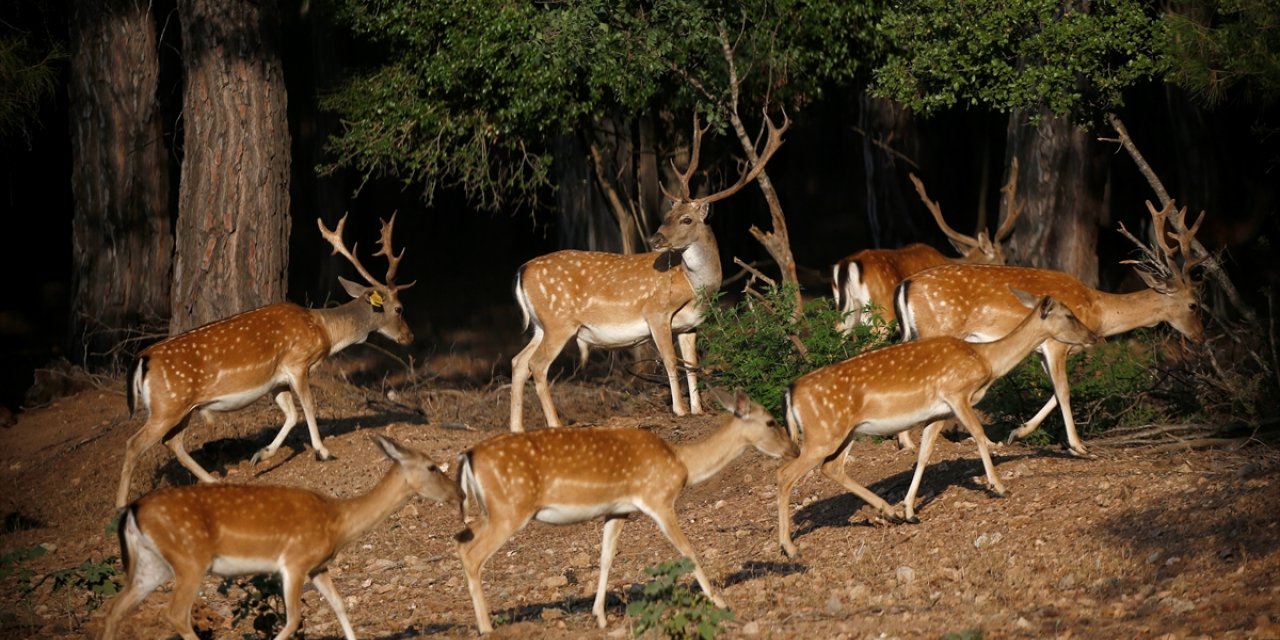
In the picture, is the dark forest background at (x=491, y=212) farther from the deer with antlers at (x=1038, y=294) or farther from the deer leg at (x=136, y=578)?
the deer leg at (x=136, y=578)

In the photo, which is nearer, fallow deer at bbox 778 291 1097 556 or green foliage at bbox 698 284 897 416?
fallow deer at bbox 778 291 1097 556

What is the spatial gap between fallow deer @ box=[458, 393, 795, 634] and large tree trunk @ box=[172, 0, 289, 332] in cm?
745

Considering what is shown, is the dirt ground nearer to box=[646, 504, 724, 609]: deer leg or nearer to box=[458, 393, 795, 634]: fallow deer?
box=[646, 504, 724, 609]: deer leg

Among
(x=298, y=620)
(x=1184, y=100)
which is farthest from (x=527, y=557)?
(x=1184, y=100)

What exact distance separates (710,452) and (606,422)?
5.29 m

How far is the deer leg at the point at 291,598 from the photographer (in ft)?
25.0

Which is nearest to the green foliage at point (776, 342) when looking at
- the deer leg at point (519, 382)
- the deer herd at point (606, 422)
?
the deer herd at point (606, 422)

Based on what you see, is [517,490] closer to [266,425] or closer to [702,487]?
[702,487]

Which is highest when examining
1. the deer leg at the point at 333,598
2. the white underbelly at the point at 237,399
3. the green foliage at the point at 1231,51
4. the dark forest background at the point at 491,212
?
Answer: the green foliage at the point at 1231,51

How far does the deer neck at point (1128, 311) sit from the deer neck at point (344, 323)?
5847mm

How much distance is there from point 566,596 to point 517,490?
1451 millimetres

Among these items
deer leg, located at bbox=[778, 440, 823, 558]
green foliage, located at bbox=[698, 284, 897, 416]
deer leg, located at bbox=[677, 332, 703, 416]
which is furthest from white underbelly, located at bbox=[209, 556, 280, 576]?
deer leg, located at bbox=[677, 332, 703, 416]

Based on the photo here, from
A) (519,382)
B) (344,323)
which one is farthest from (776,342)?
(344,323)

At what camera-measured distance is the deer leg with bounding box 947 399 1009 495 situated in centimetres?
963
